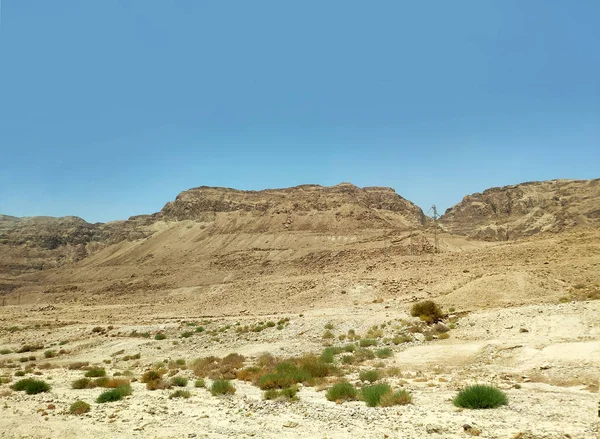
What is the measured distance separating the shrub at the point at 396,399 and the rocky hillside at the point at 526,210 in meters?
63.1

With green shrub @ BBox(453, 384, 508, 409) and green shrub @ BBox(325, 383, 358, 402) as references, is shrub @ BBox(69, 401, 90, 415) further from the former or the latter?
green shrub @ BBox(453, 384, 508, 409)

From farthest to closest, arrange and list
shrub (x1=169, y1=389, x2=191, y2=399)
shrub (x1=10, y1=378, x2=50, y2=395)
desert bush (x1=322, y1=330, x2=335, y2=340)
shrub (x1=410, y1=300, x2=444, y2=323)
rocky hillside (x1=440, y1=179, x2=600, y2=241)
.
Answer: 1. rocky hillside (x1=440, y1=179, x2=600, y2=241)
2. shrub (x1=410, y1=300, x2=444, y2=323)
3. desert bush (x1=322, y1=330, x2=335, y2=340)
4. shrub (x1=10, y1=378, x2=50, y2=395)
5. shrub (x1=169, y1=389, x2=191, y2=399)

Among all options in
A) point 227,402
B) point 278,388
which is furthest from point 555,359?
point 227,402

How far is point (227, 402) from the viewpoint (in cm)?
1194

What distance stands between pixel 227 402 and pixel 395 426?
5.10 m

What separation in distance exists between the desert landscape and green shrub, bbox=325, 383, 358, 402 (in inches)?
1.2

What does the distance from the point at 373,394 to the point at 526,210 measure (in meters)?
109

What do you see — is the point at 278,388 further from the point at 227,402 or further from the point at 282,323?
the point at 282,323

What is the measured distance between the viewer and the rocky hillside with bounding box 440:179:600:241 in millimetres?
87125

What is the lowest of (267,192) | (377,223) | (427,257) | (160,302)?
(160,302)

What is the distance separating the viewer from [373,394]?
10453 mm

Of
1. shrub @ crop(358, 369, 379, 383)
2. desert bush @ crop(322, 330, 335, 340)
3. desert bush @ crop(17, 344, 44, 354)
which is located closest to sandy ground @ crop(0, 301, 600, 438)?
shrub @ crop(358, 369, 379, 383)

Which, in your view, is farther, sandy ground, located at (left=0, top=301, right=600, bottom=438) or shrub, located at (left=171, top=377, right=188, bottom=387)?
shrub, located at (left=171, top=377, right=188, bottom=387)

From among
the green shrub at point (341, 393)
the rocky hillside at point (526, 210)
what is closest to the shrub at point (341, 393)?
the green shrub at point (341, 393)
